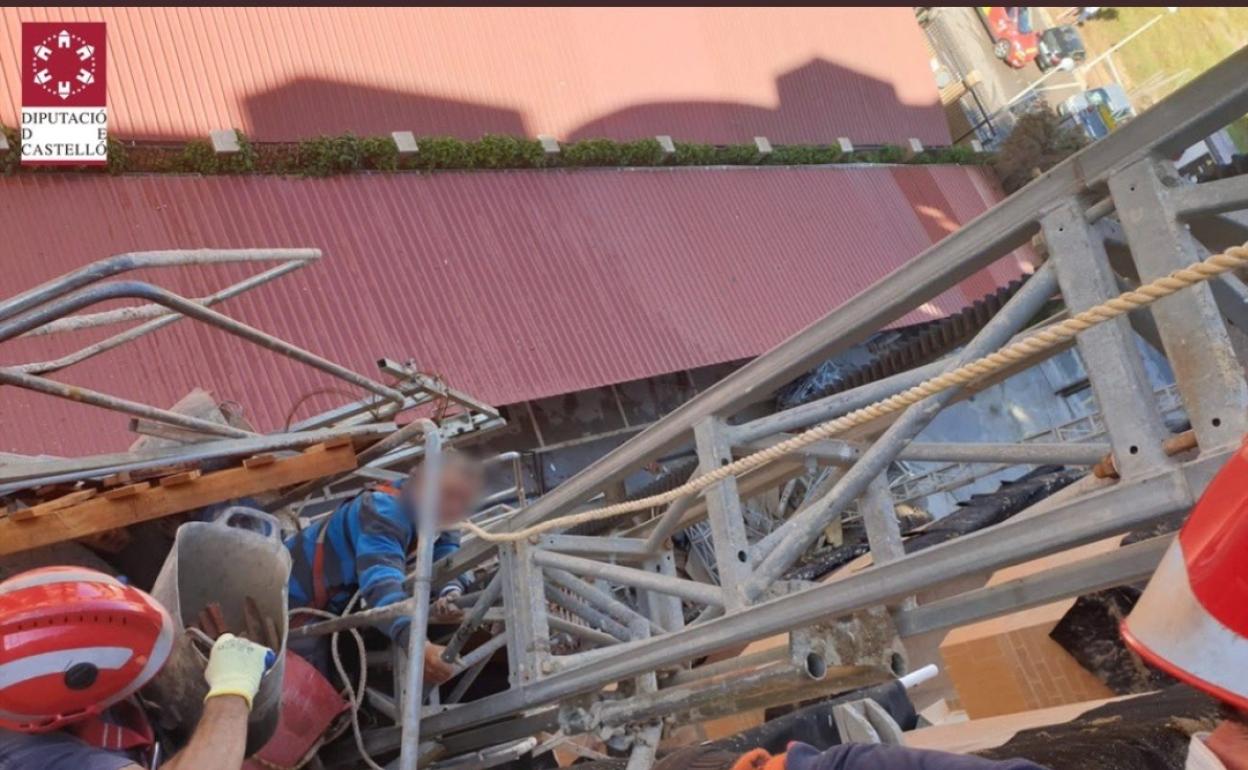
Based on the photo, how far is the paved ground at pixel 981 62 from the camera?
2389 centimetres

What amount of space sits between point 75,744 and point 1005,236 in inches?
117

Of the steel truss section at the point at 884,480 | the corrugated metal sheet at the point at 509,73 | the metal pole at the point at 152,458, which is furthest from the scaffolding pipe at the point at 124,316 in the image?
the corrugated metal sheet at the point at 509,73

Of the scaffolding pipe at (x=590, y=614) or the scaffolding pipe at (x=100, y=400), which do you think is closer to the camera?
the scaffolding pipe at (x=100, y=400)

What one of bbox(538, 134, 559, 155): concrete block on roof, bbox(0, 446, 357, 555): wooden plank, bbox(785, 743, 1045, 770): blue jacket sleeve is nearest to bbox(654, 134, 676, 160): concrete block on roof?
bbox(538, 134, 559, 155): concrete block on roof

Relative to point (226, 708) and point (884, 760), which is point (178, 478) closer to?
point (226, 708)

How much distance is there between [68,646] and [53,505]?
131 cm

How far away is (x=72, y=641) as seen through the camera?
267 cm

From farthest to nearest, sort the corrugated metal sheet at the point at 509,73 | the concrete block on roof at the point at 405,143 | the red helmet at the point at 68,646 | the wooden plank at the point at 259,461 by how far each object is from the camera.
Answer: the concrete block on roof at the point at 405,143 < the corrugated metal sheet at the point at 509,73 < the wooden plank at the point at 259,461 < the red helmet at the point at 68,646

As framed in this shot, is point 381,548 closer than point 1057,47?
Yes

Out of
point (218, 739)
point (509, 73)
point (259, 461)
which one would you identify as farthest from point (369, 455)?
point (509, 73)

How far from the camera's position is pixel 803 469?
14.3 feet

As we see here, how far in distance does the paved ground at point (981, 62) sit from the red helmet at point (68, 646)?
24075 mm

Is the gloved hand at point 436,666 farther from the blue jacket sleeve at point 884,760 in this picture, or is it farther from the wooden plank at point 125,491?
the blue jacket sleeve at point 884,760

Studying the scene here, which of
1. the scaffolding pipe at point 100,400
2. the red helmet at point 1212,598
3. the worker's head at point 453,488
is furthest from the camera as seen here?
the worker's head at point 453,488
